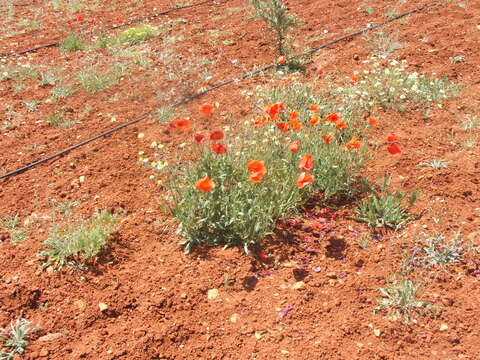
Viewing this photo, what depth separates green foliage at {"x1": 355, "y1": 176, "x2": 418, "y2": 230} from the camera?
268cm

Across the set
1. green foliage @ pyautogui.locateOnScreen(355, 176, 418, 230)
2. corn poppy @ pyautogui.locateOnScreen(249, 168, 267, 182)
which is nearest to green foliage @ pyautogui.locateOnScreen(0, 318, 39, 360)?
corn poppy @ pyautogui.locateOnScreen(249, 168, 267, 182)

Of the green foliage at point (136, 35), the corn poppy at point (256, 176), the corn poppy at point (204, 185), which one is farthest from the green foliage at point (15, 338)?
the green foliage at point (136, 35)

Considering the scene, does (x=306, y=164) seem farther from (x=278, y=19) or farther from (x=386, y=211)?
(x=278, y=19)

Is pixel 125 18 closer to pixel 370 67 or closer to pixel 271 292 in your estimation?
pixel 370 67

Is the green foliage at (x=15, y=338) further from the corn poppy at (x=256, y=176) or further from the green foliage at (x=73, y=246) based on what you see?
the corn poppy at (x=256, y=176)

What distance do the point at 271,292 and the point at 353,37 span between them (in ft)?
13.1

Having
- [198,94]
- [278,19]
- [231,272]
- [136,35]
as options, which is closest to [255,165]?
[231,272]

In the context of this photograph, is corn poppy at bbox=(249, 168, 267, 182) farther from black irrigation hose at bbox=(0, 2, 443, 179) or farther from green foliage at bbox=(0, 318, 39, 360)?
black irrigation hose at bbox=(0, 2, 443, 179)

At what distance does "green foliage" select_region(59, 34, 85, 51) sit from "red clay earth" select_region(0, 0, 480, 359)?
212cm

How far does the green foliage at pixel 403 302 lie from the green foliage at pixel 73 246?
1629 mm

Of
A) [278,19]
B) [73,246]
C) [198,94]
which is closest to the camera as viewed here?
[73,246]

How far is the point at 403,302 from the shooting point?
2195 millimetres

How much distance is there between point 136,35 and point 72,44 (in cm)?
86

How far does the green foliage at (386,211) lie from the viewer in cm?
268
